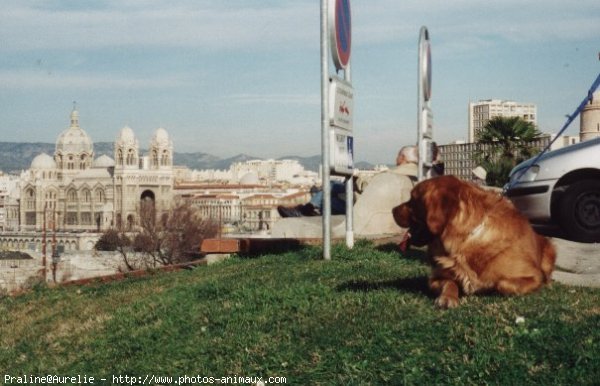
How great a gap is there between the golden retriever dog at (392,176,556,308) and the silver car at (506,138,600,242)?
143 inches

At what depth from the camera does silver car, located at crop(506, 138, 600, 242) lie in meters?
8.34

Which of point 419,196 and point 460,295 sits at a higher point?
point 419,196

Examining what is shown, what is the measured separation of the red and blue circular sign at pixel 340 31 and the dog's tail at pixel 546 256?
3.39 m

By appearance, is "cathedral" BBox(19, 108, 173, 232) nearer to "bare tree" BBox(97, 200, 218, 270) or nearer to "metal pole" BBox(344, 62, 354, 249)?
"bare tree" BBox(97, 200, 218, 270)

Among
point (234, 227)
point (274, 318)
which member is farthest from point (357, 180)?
point (234, 227)

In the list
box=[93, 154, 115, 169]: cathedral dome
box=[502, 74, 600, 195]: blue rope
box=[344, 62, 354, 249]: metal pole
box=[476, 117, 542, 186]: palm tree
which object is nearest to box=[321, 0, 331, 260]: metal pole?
box=[344, 62, 354, 249]: metal pole

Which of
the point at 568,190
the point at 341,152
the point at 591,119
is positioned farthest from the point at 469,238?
the point at 591,119

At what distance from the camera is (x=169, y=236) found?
7250 centimetres

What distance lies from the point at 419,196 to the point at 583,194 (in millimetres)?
4059

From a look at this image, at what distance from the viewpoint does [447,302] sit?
4.78 metres

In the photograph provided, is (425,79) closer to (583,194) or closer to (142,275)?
(583,194)

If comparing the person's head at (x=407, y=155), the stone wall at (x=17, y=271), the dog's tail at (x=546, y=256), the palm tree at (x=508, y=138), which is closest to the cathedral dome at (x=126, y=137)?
the stone wall at (x=17, y=271)

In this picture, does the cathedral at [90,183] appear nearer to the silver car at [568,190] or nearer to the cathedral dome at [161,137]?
the cathedral dome at [161,137]

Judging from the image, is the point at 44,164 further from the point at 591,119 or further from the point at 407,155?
the point at 407,155
